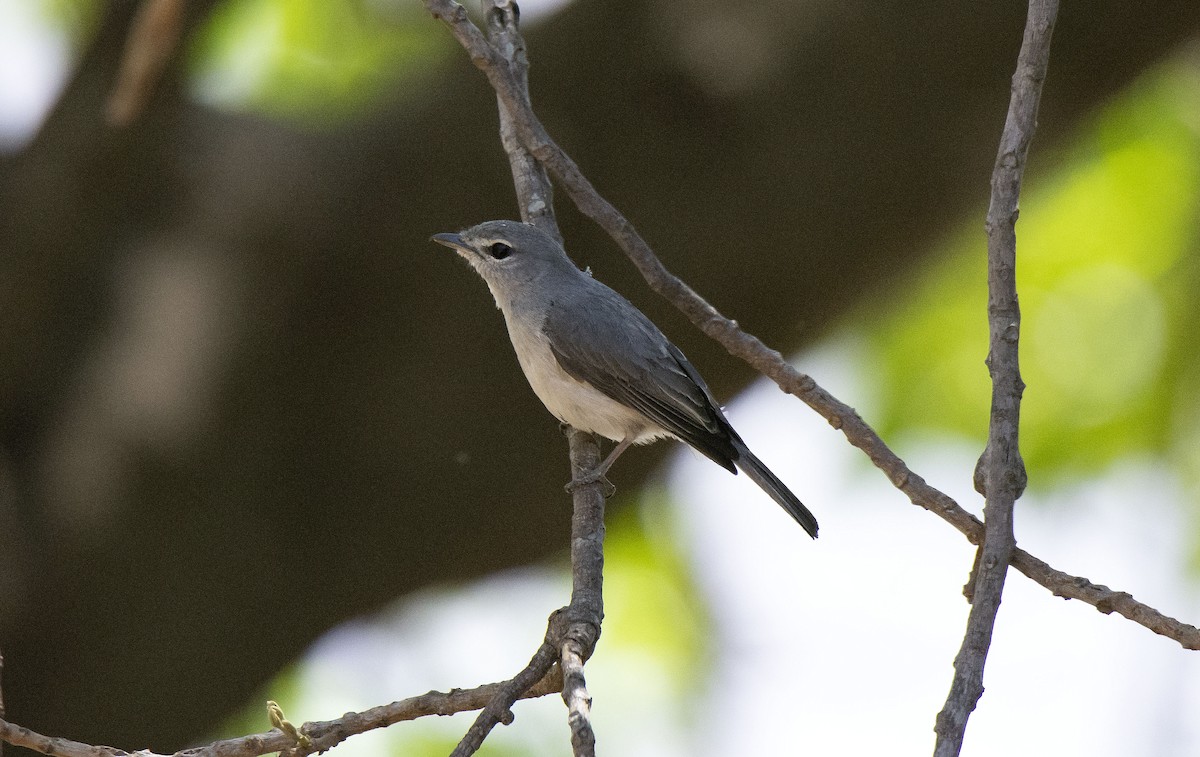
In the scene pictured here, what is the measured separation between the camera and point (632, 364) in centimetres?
→ 429

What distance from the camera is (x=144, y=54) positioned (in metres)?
3.57

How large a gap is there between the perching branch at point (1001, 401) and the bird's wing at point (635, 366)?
1.97 m

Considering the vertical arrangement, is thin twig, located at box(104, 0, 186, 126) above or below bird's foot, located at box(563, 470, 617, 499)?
above

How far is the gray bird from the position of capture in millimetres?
4152

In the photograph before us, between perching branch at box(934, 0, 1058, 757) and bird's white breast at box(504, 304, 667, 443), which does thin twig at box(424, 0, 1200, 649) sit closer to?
perching branch at box(934, 0, 1058, 757)

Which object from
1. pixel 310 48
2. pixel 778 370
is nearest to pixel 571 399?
pixel 778 370

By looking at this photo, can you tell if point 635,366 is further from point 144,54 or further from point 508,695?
point 508,695

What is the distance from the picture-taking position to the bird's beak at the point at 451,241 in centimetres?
430

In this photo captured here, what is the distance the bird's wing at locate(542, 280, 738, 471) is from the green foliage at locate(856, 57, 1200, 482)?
8.30ft

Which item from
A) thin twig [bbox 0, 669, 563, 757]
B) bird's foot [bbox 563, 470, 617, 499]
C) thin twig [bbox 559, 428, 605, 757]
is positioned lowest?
thin twig [bbox 0, 669, 563, 757]

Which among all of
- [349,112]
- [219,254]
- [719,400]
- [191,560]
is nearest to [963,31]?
[719,400]

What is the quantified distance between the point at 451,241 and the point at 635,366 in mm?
836

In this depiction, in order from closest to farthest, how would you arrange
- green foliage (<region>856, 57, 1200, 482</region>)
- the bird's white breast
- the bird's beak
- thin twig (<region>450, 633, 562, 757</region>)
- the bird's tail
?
thin twig (<region>450, 633, 562, 757</region>) → the bird's tail → the bird's white breast → the bird's beak → green foliage (<region>856, 57, 1200, 482</region>)

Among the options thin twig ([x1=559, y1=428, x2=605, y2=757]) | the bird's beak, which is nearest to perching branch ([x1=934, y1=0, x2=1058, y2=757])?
thin twig ([x1=559, y1=428, x2=605, y2=757])
